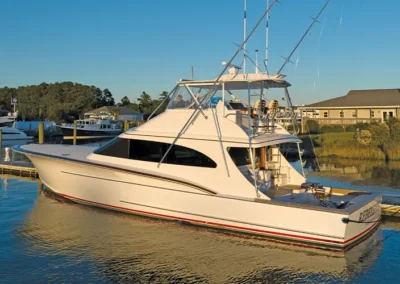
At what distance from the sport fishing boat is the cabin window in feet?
0.09

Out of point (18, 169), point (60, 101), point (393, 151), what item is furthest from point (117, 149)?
point (60, 101)

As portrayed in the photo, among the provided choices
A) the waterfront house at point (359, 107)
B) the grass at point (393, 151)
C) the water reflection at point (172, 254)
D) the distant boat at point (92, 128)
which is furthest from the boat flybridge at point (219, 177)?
the distant boat at point (92, 128)

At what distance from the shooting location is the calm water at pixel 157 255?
7.83 m

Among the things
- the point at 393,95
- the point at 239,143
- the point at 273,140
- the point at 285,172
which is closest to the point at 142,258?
the point at 239,143

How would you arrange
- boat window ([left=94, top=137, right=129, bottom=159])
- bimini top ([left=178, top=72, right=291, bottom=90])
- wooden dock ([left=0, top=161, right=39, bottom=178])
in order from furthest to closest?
wooden dock ([left=0, top=161, right=39, bottom=178]) → boat window ([left=94, top=137, right=129, bottom=159]) → bimini top ([left=178, top=72, right=291, bottom=90])

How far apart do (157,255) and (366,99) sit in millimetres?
38847

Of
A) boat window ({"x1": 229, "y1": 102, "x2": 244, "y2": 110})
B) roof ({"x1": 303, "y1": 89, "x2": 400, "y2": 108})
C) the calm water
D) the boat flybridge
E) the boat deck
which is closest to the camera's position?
the calm water

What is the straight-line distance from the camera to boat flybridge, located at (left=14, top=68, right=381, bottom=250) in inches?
366

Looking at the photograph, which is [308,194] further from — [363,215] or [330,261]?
[330,261]

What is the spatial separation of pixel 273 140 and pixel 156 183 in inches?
126

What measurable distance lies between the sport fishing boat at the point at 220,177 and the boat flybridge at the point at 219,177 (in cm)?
2

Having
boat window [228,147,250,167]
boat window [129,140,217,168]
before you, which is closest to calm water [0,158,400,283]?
boat window [129,140,217,168]

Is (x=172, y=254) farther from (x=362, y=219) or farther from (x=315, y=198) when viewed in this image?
(x=362, y=219)

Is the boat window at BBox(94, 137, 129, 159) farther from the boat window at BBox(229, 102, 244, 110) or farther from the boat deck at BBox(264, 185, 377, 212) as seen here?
the boat deck at BBox(264, 185, 377, 212)
